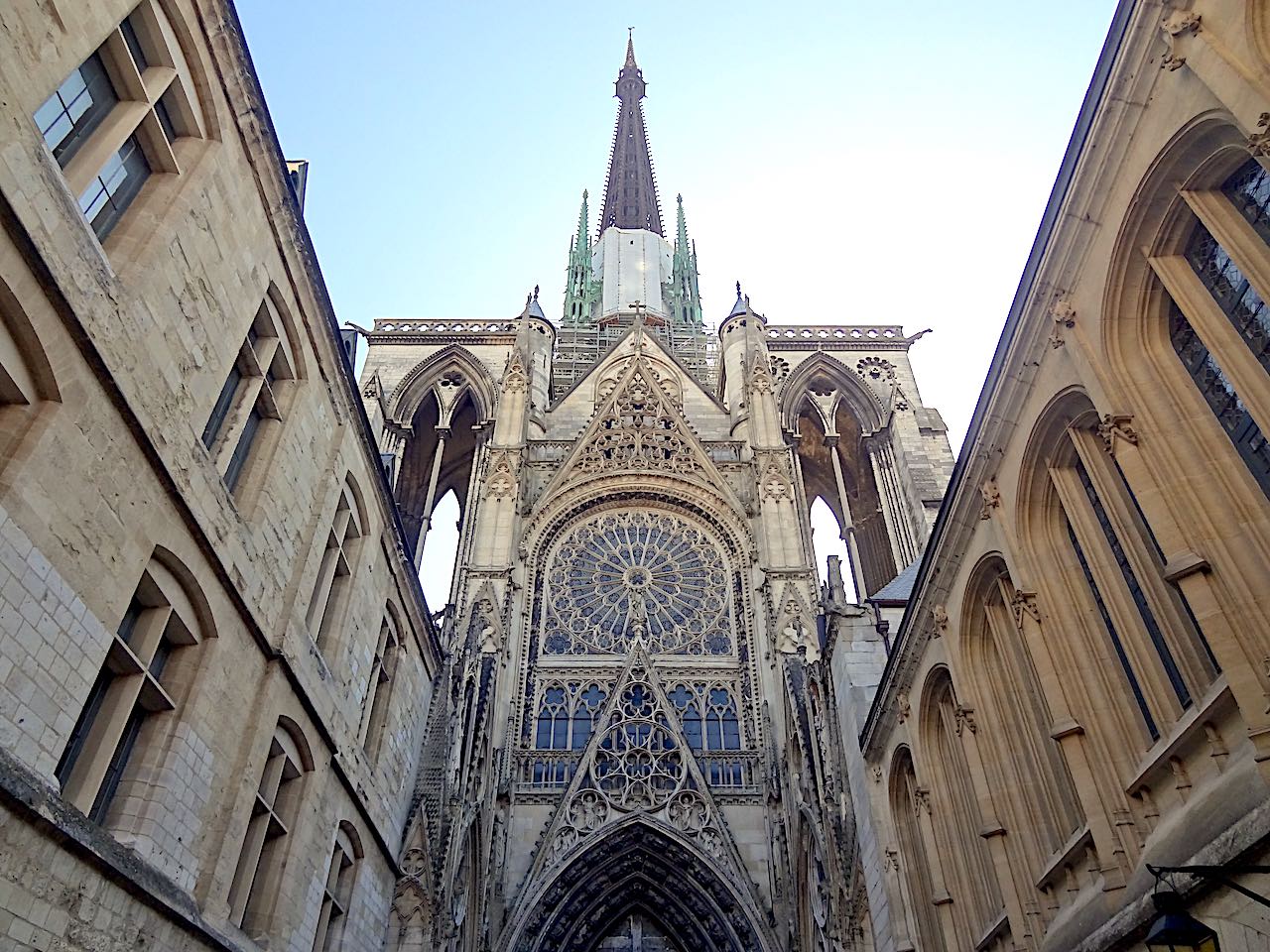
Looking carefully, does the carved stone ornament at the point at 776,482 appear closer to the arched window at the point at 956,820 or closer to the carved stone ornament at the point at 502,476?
the carved stone ornament at the point at 502,476

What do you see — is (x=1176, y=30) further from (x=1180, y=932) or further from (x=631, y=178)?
(x=631, y=178)

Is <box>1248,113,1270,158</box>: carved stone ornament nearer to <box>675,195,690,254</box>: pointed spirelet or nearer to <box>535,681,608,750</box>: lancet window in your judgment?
<box>535,681,608,750</box>: lancet window

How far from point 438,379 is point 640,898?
18.8 m

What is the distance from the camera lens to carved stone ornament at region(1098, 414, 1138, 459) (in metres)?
6.60

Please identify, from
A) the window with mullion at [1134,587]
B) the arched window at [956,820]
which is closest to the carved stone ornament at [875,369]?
the arched window at [956,820]

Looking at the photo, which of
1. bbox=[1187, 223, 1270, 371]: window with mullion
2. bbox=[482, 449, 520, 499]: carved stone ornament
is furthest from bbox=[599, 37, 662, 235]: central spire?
bbox=[1187, 223, 1270, 371]: window with mullion

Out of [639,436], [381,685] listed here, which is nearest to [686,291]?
[639,436]

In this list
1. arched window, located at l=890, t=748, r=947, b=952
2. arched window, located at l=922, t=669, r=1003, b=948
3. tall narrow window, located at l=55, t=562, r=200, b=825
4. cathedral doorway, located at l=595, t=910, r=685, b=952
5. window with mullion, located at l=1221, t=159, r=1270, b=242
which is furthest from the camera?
cathedral doorway, located at l=595, t=910, r=685, b=952

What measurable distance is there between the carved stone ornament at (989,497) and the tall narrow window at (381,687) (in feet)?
28.0

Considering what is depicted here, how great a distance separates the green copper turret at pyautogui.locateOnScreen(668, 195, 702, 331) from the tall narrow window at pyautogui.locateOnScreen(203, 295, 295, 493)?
3072cm

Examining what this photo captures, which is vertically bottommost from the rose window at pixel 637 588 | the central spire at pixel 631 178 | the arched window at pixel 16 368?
the arched window at pixel 16 368

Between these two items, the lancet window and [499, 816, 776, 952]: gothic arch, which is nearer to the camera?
[499, 816, 776, 952]: gothic arch

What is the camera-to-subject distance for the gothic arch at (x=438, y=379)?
29844 millimetres

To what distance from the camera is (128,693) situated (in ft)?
22.3
